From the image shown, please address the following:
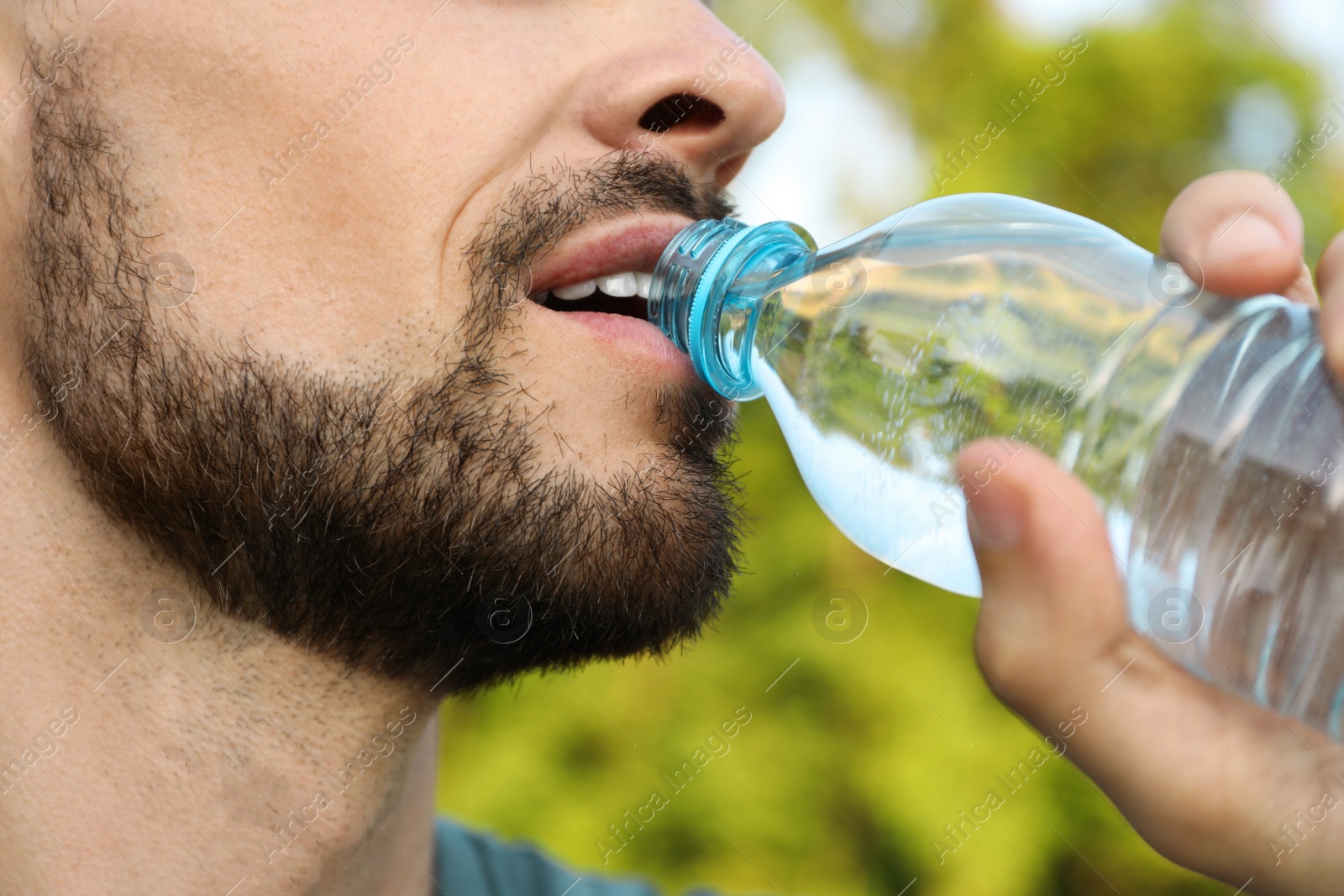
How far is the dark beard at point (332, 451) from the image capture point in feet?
3.85

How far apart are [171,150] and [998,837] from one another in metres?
3.28

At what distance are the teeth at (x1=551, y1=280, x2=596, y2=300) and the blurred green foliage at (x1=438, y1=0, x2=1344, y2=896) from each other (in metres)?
2.19

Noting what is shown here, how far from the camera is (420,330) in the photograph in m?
1.17

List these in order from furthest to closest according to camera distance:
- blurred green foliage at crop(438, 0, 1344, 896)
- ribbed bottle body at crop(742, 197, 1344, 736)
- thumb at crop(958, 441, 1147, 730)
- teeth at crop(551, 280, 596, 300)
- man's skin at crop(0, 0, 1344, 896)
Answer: blurred green foliage at crop(438, 0, 1344, 896), teeth at crop(551, 280, 596, 300), man's skin at crop(0, 0, 1344, 896), ribbed bottle body at crop(742, 197, 1344, 736), thumb at crop(958, 441, 1147, 730)

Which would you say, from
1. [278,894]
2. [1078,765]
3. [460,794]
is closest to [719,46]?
[1078,765]

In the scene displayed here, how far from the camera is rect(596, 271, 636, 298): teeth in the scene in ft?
4.29

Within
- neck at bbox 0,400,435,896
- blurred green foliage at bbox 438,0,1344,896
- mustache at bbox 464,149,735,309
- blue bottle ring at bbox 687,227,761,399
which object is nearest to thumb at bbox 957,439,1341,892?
blue bottle ring at bbox 687,227,761,399

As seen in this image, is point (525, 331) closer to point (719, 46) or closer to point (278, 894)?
point (719, 46)

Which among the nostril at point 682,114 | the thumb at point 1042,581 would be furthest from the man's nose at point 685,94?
the thumb at point 1042,581

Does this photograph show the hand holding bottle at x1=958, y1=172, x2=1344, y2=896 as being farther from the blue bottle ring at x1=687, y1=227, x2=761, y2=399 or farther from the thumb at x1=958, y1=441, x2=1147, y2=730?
the blue bottle ring at x1=687, y1=227, x2=761, y2=399

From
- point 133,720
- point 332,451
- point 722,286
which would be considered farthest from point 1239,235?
point 133,720

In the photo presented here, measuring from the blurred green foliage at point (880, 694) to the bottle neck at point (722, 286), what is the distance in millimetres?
2179

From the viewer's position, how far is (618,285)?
1.34m

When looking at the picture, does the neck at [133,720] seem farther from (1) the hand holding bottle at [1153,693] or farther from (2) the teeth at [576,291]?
(1) the hand holding bottle at [1153,693]
